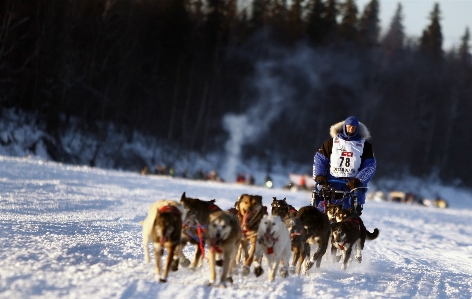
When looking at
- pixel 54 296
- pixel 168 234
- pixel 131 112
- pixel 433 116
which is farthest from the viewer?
pixel 433 116

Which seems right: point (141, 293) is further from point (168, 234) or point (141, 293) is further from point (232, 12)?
point (232, 12)

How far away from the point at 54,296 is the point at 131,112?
31.9m

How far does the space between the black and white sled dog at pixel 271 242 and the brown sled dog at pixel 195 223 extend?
528 mm

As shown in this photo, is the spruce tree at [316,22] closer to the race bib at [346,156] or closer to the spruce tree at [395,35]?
the spruce tree at [395,35]

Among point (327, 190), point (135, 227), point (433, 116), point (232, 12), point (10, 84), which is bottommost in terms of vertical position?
point (135, 227)

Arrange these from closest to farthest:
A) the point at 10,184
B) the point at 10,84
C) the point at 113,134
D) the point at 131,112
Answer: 1. the point at 10,184
2. the point at 10,84
3. the point at 113,134
4. the point at 131,112

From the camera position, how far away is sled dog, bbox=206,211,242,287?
5047 mm

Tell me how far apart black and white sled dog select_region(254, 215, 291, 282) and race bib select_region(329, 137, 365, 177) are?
254cm

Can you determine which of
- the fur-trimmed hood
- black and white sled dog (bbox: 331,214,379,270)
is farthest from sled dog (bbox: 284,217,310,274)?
the fur-trimmed hood

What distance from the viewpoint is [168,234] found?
5.04 m

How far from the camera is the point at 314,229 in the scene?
6676 millimetres

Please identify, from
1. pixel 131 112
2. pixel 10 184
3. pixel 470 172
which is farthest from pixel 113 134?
pixel 470 172

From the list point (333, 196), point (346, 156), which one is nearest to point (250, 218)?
point (333, 196)

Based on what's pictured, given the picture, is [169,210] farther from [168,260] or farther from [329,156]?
[329,156]
